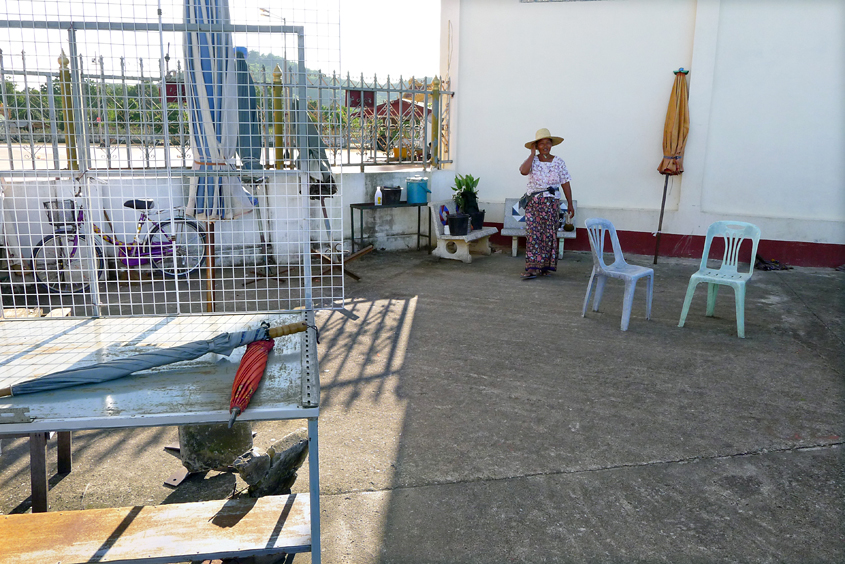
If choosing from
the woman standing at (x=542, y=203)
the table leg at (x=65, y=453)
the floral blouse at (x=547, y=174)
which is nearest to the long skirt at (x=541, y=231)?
the woman standing at (x=542, y=203)

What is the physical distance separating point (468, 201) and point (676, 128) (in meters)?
2.88

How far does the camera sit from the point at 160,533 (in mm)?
2383

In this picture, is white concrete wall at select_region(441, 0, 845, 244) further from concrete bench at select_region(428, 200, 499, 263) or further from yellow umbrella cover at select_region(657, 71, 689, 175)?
concrete bench at select_region(428, 200, 499, 263)

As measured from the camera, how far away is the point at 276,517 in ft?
8.24

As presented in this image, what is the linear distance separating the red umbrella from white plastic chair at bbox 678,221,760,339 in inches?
169

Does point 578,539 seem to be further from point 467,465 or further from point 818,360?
point 818,360

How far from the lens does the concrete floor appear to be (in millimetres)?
2814

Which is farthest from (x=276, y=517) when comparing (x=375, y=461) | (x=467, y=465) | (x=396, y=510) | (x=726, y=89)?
(x=726, y=89)

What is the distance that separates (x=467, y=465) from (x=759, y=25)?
7.60 meters

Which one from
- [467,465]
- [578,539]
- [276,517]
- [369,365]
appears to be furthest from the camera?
[369,365]

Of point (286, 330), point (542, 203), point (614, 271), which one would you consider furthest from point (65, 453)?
point (542, 203)

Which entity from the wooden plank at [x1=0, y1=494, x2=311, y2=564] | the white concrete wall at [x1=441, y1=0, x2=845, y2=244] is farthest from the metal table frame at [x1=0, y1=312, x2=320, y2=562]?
the white concrete wall at [x1=441, y1=0, x2=845, y2=244]

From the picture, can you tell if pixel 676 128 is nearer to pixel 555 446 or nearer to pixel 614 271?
pixel 614 271

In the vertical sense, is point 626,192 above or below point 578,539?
above
